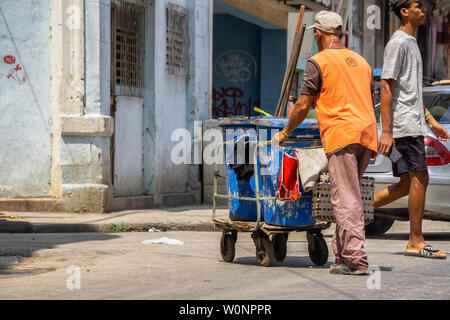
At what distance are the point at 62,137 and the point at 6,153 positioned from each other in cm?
80

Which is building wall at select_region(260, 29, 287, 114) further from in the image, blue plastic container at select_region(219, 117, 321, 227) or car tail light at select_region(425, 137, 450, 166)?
blue plastic container at select_region(219, 117, 321, 227)

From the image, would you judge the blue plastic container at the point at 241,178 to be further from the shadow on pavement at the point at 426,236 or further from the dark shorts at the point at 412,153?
the shadow on pavement at the point at 426,236

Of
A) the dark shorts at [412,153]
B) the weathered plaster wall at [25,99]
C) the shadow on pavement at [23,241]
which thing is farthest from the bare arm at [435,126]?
the weathered plaster wall at [25,99]

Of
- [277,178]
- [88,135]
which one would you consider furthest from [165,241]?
[88,135]

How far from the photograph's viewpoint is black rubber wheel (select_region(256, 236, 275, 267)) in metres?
7.25

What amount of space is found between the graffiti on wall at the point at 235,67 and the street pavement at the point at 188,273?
35.1 feet

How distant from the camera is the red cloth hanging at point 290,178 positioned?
703 cm

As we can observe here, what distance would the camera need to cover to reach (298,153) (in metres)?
7.06

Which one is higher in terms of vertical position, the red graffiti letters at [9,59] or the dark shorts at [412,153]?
the red graffiti letters at [9,59]

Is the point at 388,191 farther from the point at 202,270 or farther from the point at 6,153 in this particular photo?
the point at 6,153

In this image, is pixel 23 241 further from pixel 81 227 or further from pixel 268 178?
pixel 268 178
